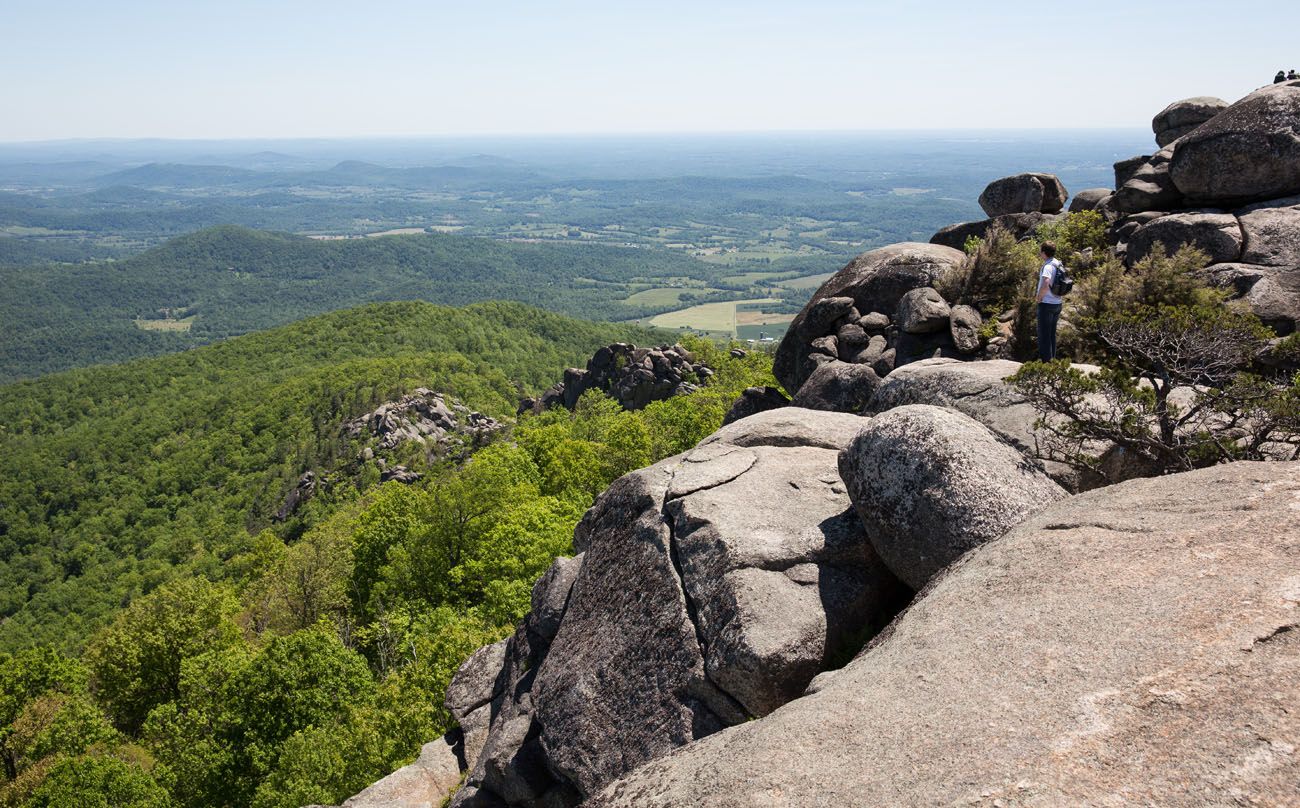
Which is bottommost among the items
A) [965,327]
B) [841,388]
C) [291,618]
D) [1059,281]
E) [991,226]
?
[291,618]

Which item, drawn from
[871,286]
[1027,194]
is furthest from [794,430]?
[1027,194]

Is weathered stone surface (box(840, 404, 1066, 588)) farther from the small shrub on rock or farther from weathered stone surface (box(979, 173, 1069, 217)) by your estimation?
weathered stone surface (box(979, 173, 1069, 217))

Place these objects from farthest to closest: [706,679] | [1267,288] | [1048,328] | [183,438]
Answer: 1. [183,438]
2. [1267,288]
3. [1048,328]
4. [706,679]

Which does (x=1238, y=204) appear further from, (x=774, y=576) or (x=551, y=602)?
(x=551, y=602)

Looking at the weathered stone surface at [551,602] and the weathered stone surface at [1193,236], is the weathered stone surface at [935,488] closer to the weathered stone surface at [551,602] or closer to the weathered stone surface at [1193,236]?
the weathered stone surface at [551,602]

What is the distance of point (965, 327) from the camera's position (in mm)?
22719

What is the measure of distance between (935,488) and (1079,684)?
4661mm

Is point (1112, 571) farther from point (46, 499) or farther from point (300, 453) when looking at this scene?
point (46, 499)

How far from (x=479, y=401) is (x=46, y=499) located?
79.4 meters

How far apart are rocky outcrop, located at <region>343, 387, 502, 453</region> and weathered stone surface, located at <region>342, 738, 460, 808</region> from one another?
87283mm

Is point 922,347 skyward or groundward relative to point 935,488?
skyward

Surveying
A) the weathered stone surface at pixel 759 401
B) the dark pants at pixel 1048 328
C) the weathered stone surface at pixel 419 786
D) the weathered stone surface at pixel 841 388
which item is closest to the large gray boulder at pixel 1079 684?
the dark pants at pixel 1048 328

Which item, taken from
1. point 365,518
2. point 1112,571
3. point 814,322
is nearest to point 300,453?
point 365,518

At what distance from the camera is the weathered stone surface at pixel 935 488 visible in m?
11.6
